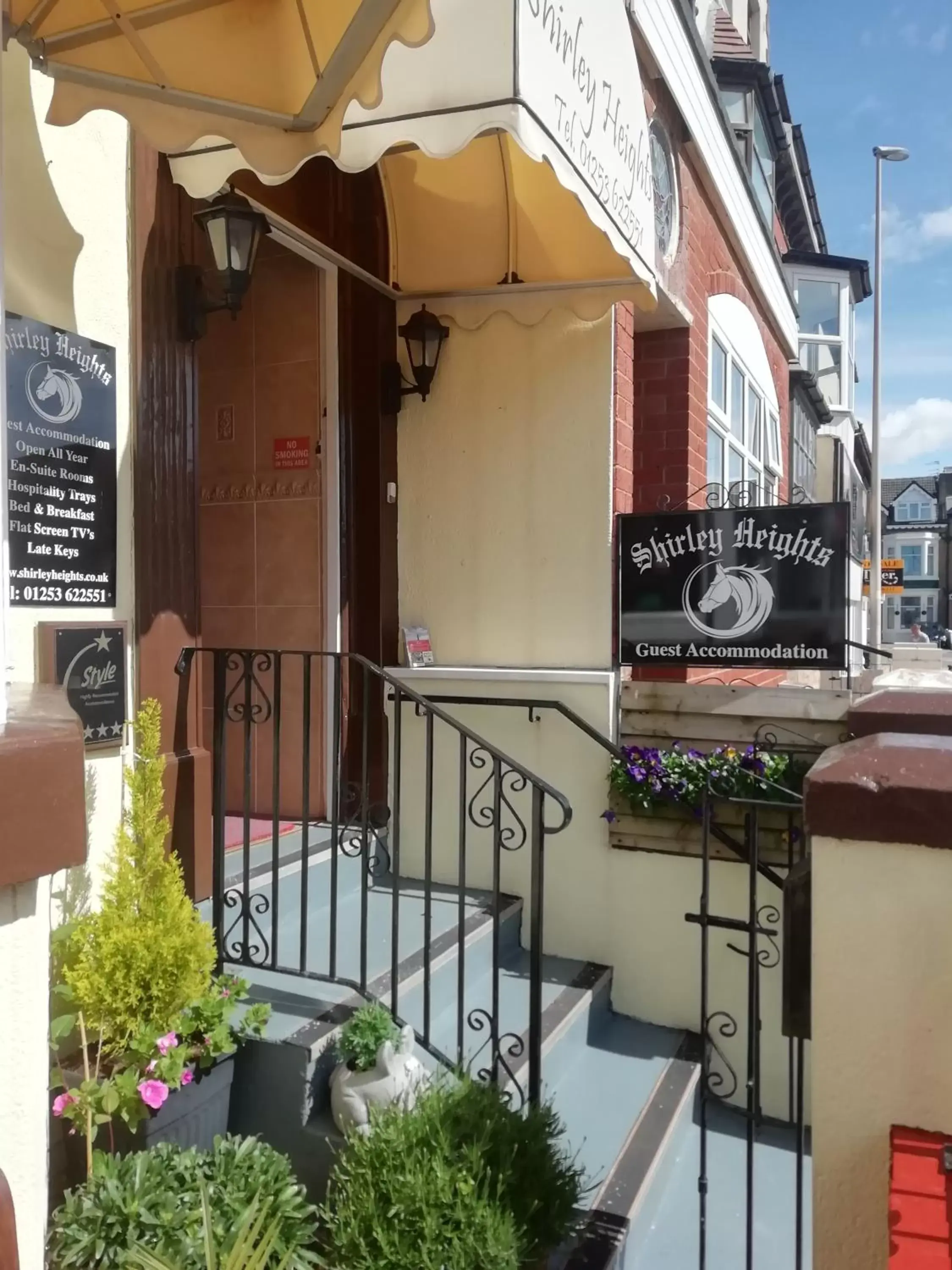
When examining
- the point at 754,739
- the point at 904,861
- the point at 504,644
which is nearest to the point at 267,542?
the point at 504,644

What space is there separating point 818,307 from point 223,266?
1767 cm

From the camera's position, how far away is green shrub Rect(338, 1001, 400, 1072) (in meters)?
2.64

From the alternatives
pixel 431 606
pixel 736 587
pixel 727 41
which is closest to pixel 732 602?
pixel 736 587

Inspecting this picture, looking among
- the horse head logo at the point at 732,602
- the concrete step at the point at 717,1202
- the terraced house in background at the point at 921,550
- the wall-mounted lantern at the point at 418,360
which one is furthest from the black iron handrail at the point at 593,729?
the terraced house in background at the point at 921,550

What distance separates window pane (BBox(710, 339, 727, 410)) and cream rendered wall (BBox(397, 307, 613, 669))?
6.70ft

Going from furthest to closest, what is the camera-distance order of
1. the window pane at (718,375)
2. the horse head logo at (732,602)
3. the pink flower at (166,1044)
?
the window pane at (718,375) < the horse head logo at (732,602) < the pink flower at (166,1044)

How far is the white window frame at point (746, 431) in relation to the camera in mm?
6242

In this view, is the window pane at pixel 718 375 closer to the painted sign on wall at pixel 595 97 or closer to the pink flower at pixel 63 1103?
the painted sign on wall at pixel 595 97

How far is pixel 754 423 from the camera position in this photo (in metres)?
7.97

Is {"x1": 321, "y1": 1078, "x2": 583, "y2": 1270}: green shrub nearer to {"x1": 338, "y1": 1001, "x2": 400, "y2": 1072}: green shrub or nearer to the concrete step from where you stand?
{"x1": 338, "y1": 1001, "x2": 400, "y2": 1072}: green shrub

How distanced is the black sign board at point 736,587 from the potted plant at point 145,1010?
7.80 feet

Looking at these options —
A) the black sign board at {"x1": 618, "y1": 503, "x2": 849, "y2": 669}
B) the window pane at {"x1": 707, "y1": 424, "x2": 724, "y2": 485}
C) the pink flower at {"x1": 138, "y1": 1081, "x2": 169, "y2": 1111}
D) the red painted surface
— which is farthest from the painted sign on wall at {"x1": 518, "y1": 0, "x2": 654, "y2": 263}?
the pink flower at {"x1": 138, "y1": 1081, "x2": 169, "y2": 1111}

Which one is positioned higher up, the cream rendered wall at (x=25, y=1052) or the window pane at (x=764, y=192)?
the window pane at (x=764, y=192)

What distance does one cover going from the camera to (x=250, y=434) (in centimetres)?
470
